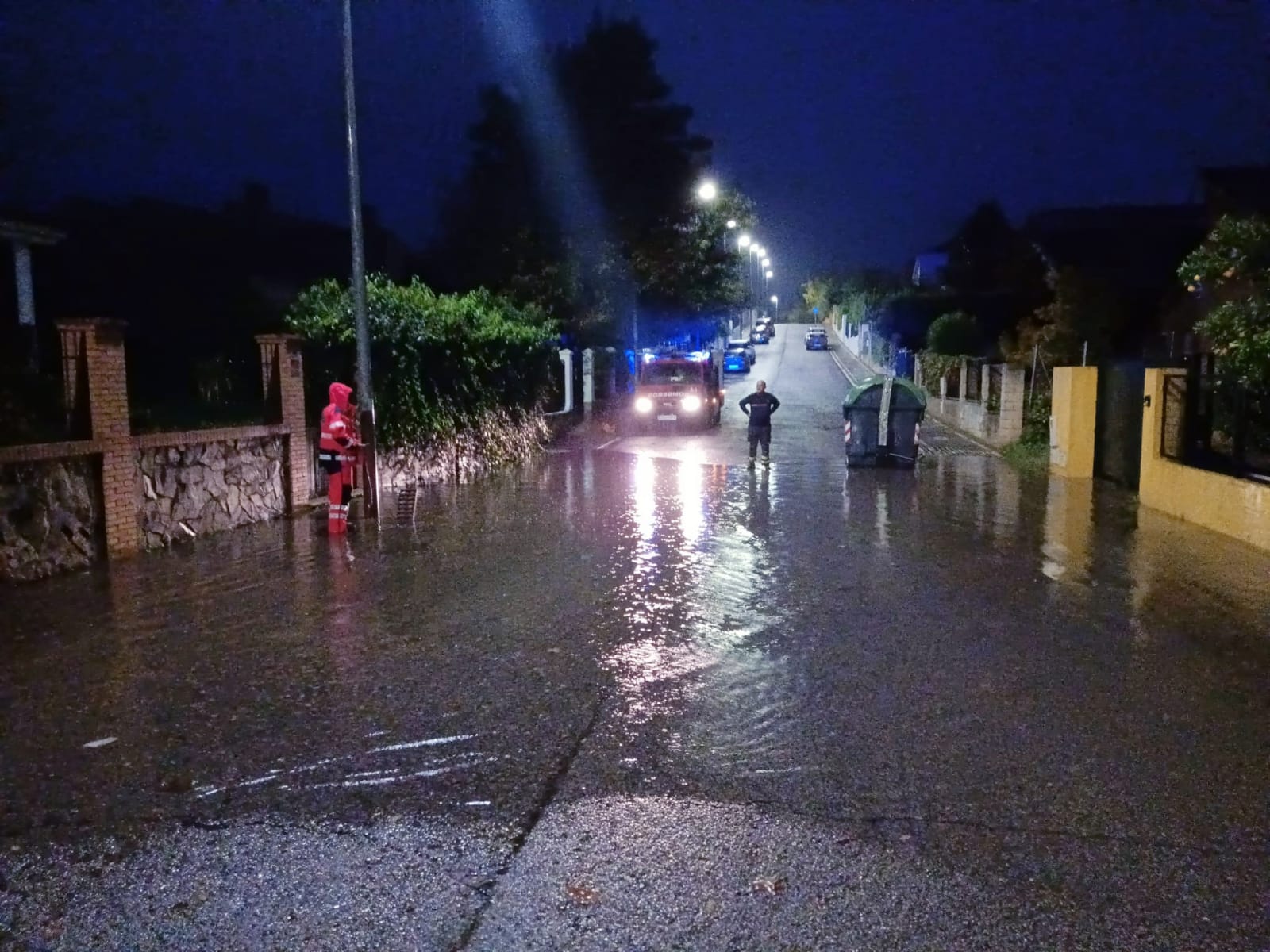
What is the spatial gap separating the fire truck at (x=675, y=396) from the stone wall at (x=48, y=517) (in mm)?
18119

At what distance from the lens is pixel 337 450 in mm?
12617

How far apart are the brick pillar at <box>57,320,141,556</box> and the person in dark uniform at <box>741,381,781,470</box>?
11151 mm

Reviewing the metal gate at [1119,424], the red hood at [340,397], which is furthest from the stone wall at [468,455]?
the metal gate at [1119,424]

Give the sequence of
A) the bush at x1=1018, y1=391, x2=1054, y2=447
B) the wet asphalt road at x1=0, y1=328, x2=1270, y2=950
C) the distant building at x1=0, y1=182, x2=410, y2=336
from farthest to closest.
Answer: the distant building at x1=0, y1=182, x2=410, y2=336, the bush at x1=1018, y1=391, x2=1054, y2=447, the wet asphalt road at x1=0, y1=328, x2=1270, y2=950

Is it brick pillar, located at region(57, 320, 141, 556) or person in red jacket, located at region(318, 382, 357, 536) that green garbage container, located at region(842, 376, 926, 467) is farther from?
brick pillar, located at region(57, 320, 141, 556)

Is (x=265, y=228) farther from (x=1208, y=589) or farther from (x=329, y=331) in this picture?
(x=1208, y=589)

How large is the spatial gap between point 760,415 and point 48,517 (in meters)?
12.7

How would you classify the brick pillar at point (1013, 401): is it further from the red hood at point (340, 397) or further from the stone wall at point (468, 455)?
the red hood at point (340, 397)

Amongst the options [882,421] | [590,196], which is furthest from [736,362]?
[882,421]

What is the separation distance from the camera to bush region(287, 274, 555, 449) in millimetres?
16609

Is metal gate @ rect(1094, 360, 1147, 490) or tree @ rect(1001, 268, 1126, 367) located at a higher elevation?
tree @ rect(1001, 268, 1126, 367)

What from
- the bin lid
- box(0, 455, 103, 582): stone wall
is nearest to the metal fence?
the bin lid

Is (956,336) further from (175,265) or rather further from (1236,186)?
(175,265)

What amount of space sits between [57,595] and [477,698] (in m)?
4.73
